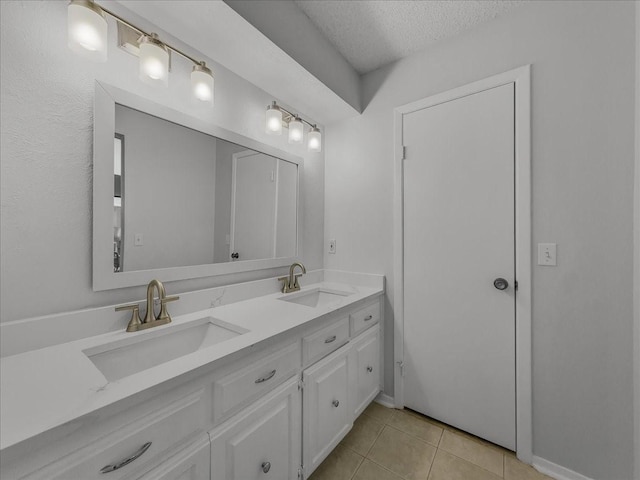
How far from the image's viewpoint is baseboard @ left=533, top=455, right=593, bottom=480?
1.32 meters

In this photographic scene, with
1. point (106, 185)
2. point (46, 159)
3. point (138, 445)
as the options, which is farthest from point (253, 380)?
point (46, 159)

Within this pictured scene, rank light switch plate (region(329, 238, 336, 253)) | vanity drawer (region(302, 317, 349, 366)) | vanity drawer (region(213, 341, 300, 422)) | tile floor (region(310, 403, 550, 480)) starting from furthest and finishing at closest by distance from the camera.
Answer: light switch plate (region(329, 238, 336, 253)), tile floor (region(310, 403, 550, 480)), vanity drawer (region(302, 317, 349, 366)), vanity drawer (region(213, 341, 300, 422))

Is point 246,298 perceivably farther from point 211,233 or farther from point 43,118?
point 43,118

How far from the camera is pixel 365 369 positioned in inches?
67.4

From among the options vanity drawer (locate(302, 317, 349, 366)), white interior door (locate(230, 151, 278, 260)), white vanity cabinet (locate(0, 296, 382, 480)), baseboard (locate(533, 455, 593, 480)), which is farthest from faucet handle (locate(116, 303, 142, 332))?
baseboard (locate(533, 455, 593, 480))

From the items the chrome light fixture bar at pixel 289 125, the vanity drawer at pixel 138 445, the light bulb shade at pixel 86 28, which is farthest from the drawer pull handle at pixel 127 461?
the chrome light fixture bar at pixel 289 125

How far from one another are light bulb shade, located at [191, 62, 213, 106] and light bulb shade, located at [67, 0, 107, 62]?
0.35 meters

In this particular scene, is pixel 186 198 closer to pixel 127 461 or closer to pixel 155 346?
pixel 155 346

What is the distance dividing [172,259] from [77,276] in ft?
1.15

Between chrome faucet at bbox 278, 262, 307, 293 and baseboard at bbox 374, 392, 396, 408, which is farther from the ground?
chrome faucet at bbox 278, 262, 307, 293

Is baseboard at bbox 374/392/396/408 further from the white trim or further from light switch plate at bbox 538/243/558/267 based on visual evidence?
light switch plate at bbox 538/243/558/267

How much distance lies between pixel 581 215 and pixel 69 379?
2.10 metres

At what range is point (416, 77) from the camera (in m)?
1.83

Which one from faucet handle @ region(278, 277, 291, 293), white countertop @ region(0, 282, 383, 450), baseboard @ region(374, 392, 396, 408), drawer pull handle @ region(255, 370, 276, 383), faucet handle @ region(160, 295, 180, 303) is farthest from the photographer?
baseboard @ region(374, 392, 396, 408)
